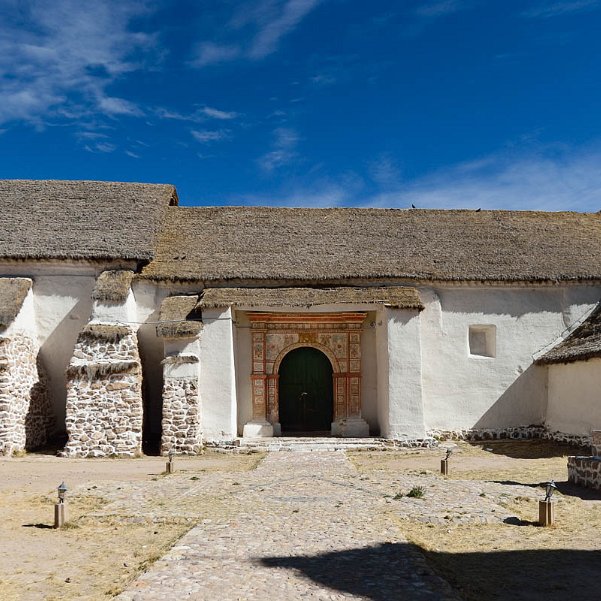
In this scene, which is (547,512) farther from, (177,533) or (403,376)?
(403,376)

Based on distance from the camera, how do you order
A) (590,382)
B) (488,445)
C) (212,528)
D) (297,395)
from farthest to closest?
(297,395), (488,445), (590,382), (212,528)

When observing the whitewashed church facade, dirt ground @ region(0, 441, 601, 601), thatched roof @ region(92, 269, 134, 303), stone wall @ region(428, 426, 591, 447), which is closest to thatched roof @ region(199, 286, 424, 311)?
the whitewashed church facade

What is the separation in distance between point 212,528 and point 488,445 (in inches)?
404

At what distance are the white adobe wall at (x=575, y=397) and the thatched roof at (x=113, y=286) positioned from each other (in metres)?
10.8

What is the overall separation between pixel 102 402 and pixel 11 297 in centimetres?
340

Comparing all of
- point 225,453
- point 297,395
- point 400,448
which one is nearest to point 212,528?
point 225,453

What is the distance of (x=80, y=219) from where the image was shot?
1711 cm

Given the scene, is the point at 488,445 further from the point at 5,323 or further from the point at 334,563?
the point at 5,323

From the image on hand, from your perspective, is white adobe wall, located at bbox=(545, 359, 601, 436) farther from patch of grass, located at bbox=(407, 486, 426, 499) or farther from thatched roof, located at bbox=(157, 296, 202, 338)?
thatched roof, located at bbox=(157, 296, 202, 338)

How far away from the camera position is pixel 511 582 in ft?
19.0

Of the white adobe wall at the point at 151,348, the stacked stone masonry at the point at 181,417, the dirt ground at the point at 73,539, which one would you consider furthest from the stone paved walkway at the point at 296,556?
the white adobe wall at the point at 151,348

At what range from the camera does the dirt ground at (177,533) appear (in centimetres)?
579

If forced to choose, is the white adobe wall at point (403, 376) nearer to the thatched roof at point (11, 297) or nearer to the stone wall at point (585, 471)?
the stone wall at point (585, 471)

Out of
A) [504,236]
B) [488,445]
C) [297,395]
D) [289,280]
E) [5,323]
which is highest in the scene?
[504,236]
